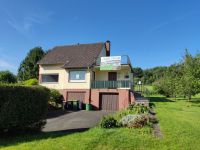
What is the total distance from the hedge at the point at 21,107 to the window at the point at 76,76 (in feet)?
48.2

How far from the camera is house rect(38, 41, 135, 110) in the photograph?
971 inches

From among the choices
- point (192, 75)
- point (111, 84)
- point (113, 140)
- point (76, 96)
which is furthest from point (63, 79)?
point (113, 140)

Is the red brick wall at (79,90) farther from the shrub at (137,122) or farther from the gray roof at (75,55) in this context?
the shrub at (137,122)

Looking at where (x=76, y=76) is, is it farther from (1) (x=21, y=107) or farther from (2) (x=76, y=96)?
(1) (x=21, y=107)

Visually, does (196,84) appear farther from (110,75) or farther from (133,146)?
(133,146)

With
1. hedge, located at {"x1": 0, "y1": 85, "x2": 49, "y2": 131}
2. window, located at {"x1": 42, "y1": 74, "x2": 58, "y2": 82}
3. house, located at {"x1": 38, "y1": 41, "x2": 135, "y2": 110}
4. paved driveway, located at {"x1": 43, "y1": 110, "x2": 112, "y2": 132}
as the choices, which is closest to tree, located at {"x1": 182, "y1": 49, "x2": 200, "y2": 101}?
house, located at {"x1": 38, "y1": 41, "x2": 135, "y2": 110}

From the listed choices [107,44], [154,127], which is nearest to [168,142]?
[154,127]

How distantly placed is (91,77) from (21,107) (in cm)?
1622

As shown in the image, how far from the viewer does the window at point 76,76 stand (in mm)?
26266

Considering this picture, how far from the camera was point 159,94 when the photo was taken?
4859 centimetres

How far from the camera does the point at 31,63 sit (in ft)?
176

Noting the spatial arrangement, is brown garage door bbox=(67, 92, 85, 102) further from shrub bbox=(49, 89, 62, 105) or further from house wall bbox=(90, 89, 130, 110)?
house wall bbox=(90, 89, 130, 110)

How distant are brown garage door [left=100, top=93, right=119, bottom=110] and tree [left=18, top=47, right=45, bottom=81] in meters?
32.0

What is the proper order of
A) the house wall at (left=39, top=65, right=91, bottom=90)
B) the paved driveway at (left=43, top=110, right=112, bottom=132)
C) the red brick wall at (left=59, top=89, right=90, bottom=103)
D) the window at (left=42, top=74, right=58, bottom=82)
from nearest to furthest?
the paved driveway at (left=43, top=110, right=112, bottom=132)
the red brick wall at (left=59, top=89, right=90, bottom=103)
the house wall at (left=39, top=65, right=91, bottom=90)
the window at (left=42, top=74, right=58, bottom=82)
